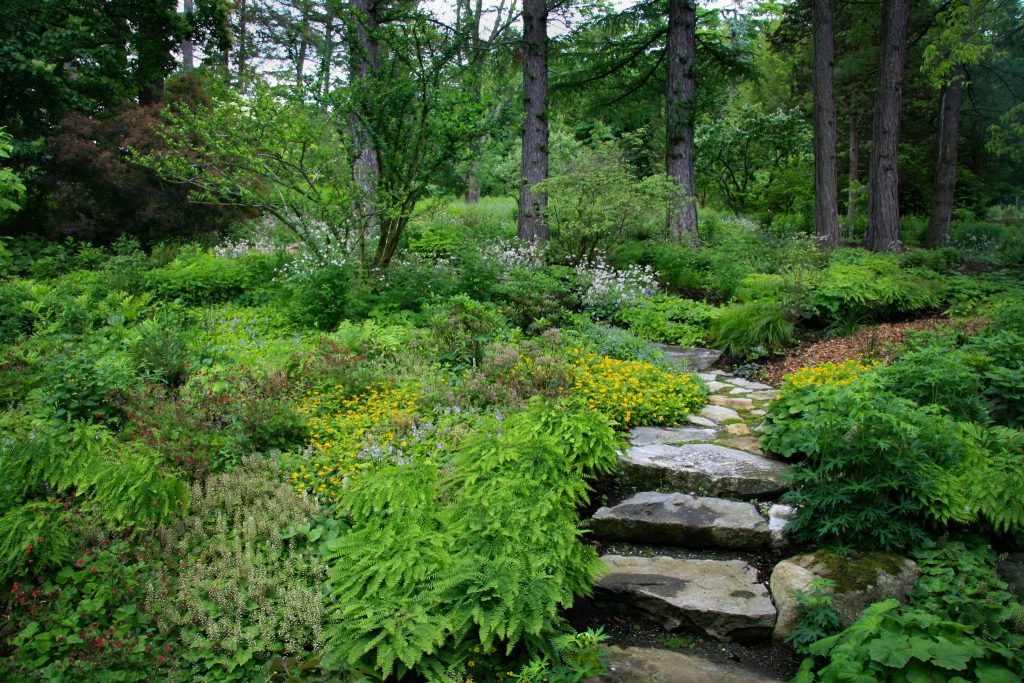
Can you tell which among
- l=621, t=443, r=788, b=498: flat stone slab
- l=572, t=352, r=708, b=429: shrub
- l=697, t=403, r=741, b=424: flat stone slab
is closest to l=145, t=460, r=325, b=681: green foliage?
l=621, t=443, r=788, b=498: flat stone slab

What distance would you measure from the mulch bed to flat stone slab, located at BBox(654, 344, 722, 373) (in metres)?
0.60

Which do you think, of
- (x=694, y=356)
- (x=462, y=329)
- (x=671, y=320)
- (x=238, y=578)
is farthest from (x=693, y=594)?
(x=671, y=320)

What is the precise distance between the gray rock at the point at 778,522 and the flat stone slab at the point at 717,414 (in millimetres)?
1363

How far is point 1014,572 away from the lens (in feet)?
11.0

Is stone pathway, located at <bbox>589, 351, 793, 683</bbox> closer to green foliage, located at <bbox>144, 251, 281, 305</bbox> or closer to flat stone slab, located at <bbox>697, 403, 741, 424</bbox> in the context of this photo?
flat stone slab, located at <bbox>697, 403, 741, 424</bbox>

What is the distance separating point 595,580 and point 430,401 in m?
2.27

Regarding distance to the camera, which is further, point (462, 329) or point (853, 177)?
point (853, 177)

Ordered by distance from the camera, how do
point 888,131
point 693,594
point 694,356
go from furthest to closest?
point 888,131 < point 694,356 < point 693,594

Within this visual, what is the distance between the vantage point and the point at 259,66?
83.1 feet

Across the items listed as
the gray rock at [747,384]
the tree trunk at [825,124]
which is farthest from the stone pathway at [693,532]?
the tree trunk at [825,124]

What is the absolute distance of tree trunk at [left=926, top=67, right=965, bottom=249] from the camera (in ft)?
48.7

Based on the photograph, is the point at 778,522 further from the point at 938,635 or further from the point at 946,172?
the point at 946,172

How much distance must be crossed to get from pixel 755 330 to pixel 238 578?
615 centimetres

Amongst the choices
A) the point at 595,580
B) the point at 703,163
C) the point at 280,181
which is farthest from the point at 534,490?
the point at 703,163
